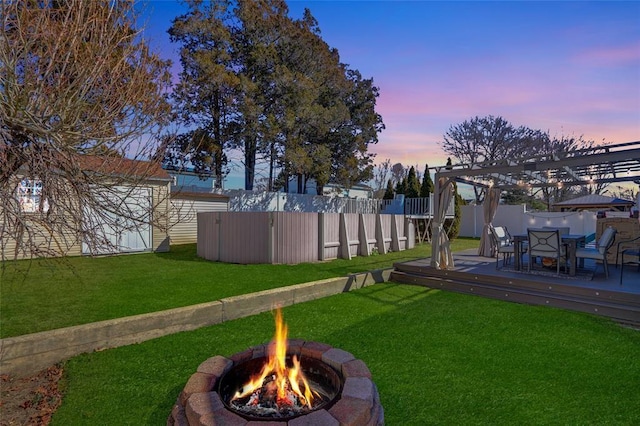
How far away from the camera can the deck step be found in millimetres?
4695

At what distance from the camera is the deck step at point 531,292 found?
4.70m

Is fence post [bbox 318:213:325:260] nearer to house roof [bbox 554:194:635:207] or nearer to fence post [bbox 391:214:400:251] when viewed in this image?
fence post [bbox 391:214:400:251]

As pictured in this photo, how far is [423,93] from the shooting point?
339 inches

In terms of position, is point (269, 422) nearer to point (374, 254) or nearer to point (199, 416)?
point (199, 416)

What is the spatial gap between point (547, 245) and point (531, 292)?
1309 mm

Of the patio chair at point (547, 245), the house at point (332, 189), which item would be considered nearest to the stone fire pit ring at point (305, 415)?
the patio chair at point (547, 245)

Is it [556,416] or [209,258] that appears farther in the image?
[209,258]

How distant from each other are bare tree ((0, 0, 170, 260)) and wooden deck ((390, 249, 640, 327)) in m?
5.72

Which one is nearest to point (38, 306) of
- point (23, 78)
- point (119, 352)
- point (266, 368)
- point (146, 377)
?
point (119, 352)

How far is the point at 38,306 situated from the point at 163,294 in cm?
156

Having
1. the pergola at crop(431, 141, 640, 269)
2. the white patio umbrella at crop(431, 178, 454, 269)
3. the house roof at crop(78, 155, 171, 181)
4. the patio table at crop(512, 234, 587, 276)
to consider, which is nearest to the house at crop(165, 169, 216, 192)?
the white patio umbrella at crop(431, 178, 454, 269)

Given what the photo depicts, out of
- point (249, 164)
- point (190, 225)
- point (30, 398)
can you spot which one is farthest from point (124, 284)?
point (249, 164)

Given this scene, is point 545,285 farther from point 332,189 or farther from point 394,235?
point 332,189

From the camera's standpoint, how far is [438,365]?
3.14m
